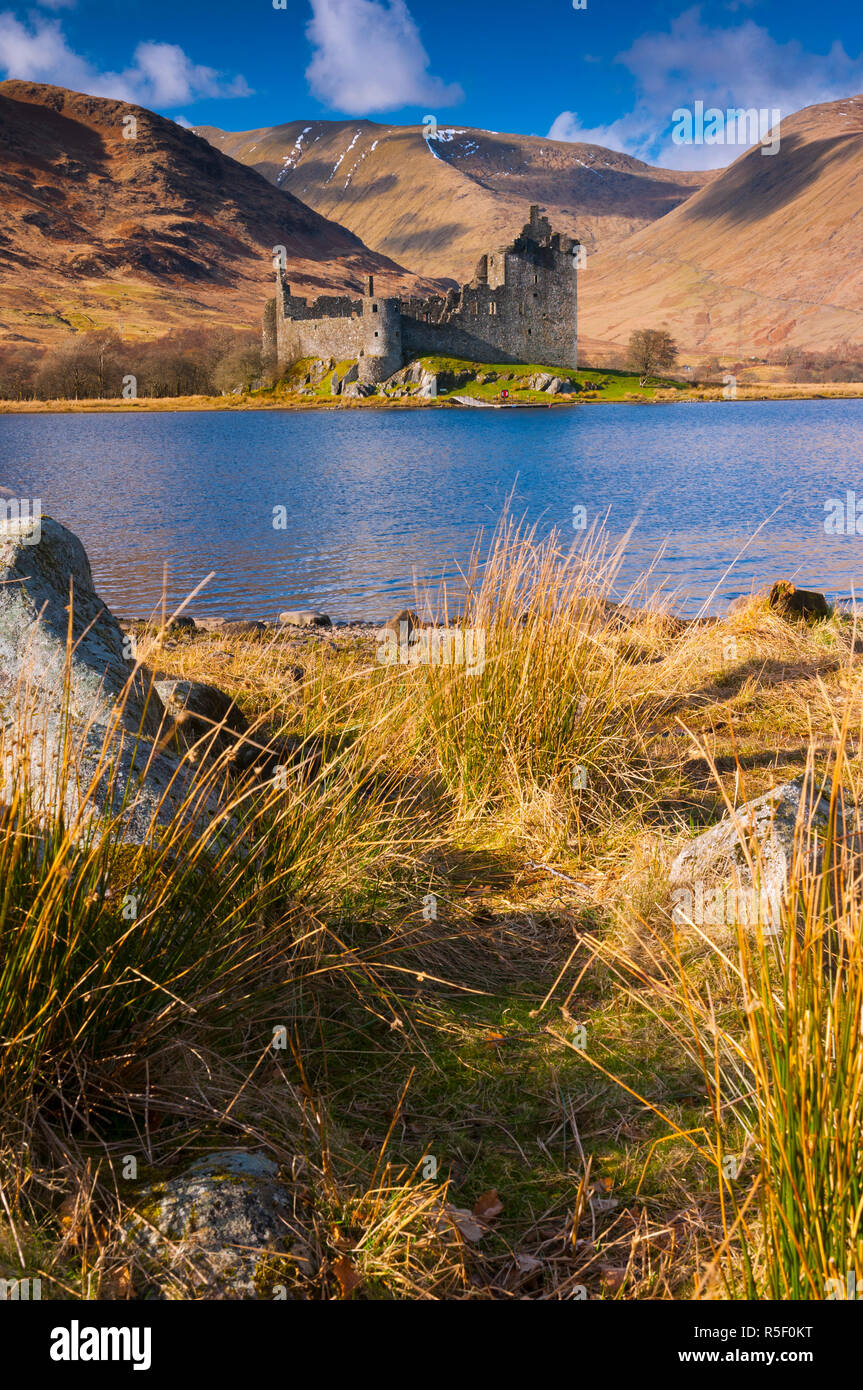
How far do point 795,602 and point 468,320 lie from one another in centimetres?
6753

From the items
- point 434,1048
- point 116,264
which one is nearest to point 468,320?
point 434,1048

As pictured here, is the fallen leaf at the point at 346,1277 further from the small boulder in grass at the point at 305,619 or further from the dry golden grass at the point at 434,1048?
the small boulder in grass at the point at 305,619

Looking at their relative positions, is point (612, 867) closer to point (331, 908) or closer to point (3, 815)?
point (331, 908)

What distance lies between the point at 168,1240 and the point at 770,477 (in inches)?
1047

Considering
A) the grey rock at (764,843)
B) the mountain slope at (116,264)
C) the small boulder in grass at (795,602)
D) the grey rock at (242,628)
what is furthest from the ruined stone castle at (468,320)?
the grey rock at (764,843)

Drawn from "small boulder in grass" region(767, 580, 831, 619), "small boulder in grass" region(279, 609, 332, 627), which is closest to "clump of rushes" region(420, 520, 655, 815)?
"small boulder in grass" region(767, 580, 831, 619)

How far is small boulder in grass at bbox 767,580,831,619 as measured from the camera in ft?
28.0

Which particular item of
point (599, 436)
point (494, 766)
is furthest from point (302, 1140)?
point (599, 436)

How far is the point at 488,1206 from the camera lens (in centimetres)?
220

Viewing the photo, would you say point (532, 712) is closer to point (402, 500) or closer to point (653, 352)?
point (402, 500)

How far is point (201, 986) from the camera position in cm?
238

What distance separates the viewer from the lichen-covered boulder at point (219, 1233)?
Result: 5.96 ft

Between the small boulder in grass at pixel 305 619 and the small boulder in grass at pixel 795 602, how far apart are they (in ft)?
16.1

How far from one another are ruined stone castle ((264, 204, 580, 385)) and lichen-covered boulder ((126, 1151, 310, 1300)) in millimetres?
68601
